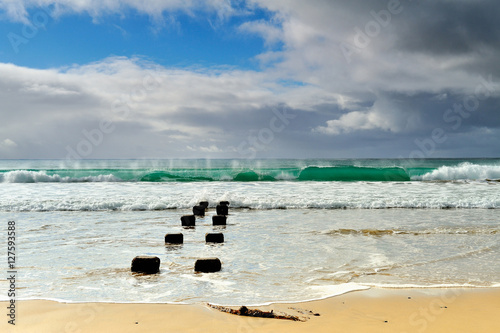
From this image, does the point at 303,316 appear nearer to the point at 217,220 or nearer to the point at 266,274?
the point at 266,274

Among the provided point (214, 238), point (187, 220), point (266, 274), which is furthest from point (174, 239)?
point (266, 274)

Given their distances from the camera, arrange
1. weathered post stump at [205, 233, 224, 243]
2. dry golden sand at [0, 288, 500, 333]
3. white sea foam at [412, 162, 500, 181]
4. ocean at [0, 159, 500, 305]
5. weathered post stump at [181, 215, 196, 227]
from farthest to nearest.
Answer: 1. white sea foam at [412, 162, 500, 181]
2. weathered post stump at [181, 215, 196, 227]
3. weathered post stump at [205, 233, 224, 243]
4. ocean at [0, 159, 500, 305]
5. dry golden sand at [0, 288, 500, 333]

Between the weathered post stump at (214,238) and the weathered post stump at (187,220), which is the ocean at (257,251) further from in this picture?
the weathered post stump at (187,220)

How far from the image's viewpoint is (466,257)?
671 cm

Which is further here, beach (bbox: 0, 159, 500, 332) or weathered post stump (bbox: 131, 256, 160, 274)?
weathered post stump (bbox: 131, 256, 160, 274)

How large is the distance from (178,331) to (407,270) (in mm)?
3765

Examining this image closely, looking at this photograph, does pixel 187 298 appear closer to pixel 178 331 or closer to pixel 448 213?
pixel 178 331

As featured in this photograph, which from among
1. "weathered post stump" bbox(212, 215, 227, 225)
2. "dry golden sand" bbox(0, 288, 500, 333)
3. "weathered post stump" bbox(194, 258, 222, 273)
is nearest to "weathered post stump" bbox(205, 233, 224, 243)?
"weathered post stump" bbox(194, 258, 222, 273)

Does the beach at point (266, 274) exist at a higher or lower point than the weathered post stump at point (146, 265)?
lower

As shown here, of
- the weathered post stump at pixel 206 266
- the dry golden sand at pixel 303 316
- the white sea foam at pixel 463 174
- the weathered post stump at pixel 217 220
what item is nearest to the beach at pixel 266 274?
the dry golden sand at pixel 303 316

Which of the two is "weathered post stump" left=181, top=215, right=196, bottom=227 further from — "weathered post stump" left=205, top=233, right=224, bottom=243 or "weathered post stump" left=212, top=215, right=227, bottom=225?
"weathered post stump" left=205, top=233, right=224, bottom=243

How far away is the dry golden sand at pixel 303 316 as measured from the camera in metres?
3.61

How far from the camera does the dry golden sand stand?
11.8 feet

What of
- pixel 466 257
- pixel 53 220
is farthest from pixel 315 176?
pixel 466 257
